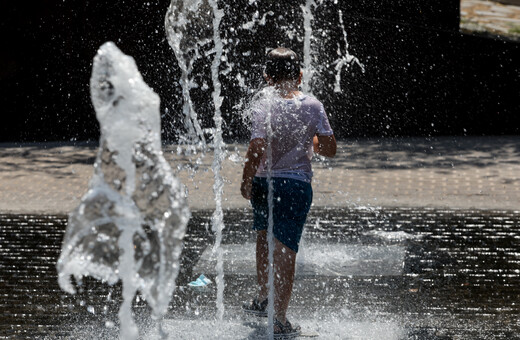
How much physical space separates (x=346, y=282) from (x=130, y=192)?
259 cm

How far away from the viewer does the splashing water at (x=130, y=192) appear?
3648mm

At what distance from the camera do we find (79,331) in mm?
4949

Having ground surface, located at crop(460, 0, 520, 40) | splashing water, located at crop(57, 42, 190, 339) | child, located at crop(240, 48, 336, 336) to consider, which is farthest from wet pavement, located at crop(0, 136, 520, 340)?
ground surface, located at crop(460, 0, 520, 40)

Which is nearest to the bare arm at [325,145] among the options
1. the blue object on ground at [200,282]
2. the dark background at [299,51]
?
the blue object on ground at [200,282]

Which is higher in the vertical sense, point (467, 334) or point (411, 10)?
point (411, 10)

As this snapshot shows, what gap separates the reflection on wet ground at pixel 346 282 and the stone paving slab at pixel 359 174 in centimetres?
74

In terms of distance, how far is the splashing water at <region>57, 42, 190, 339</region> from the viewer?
365 centimetres

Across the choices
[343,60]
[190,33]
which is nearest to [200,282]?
[190,33]

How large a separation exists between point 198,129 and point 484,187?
5.92 metres

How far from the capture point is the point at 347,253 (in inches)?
265

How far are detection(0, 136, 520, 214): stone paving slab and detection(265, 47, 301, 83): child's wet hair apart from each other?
4205 millimetres

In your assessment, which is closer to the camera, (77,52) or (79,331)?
(79,331)

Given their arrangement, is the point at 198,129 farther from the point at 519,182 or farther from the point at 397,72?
the point at 519,182

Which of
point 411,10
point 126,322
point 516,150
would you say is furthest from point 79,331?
point 411,10
